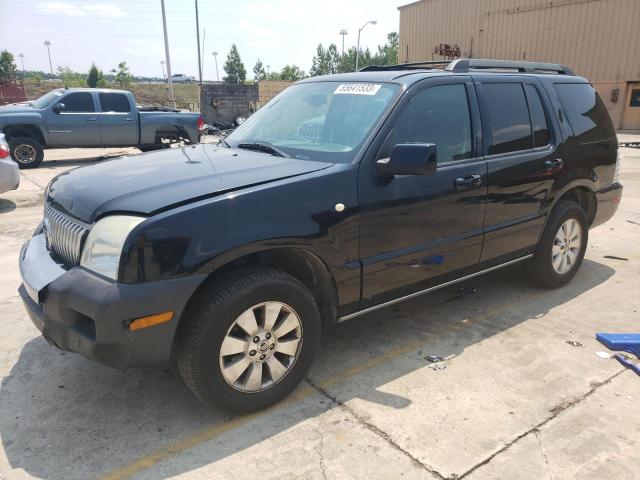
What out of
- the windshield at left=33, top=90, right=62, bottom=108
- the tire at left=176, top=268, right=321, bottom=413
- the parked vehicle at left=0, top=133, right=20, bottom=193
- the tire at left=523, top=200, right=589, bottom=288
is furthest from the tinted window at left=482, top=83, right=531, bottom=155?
the windshield at left=33, top=90, right=62, bottom=108

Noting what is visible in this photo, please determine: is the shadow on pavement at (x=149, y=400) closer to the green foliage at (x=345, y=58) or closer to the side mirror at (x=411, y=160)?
the side mirror at (x=411, y=160)

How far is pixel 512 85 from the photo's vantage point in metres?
4.02

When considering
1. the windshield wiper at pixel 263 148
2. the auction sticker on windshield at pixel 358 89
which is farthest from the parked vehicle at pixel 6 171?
the auction sticker on windshield at pixel 358 89

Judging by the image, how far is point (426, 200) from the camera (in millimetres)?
3307

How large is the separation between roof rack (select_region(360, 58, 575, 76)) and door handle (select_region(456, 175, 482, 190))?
0.81 meters

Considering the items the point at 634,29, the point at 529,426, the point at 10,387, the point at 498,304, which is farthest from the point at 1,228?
the point at 634,29

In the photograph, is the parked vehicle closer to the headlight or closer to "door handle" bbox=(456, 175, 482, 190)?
the headlight

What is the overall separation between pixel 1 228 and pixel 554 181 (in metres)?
6.55

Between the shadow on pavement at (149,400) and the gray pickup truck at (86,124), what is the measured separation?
407 inches

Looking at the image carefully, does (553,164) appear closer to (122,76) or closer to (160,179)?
(160,179)

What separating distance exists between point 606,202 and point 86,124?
39.2 feet

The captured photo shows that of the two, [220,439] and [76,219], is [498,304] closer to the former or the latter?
[220,439]

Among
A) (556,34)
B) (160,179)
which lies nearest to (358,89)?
(160,179)

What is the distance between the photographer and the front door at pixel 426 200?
311 centimetres
